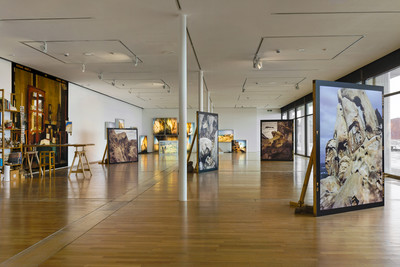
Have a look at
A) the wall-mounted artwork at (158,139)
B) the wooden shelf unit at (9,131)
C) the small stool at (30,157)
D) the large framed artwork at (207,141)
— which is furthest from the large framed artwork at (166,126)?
the wooden shelf unit at (9,131)

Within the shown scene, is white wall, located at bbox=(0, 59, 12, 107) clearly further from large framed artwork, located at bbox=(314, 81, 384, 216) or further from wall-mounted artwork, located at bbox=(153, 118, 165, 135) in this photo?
wall-mounted artwork, located at bbox=(153, 118, 165, 135)

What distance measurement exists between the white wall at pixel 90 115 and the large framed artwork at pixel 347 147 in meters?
12.5

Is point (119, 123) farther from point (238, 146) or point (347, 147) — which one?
point (347, 147)

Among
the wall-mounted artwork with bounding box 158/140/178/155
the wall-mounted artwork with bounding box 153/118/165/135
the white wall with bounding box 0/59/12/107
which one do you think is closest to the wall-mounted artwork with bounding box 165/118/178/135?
the wall-mounted artwork with bounding box 153/118/165/135

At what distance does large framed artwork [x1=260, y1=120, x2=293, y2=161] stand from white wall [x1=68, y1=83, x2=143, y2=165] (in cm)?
945

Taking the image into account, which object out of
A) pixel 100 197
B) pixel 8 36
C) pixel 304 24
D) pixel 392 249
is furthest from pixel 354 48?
pixel 8 36

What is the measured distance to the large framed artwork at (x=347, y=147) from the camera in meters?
5.09

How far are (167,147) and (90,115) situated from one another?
30.8ft

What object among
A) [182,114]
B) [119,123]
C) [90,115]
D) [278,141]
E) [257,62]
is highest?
[257,62]

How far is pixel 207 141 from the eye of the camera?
11.9 metres

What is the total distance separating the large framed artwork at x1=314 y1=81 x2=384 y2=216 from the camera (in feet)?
16.7

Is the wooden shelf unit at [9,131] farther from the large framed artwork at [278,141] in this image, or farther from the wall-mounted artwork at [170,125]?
the wall-mounted artwork at [170,125]

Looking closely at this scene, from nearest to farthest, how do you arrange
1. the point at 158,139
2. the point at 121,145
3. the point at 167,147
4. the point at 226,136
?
1. the point at 121,145
2. the point at 167,147
3. the point at 158,139
4. the point at 226,136

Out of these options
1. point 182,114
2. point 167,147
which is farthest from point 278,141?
point 182,114
